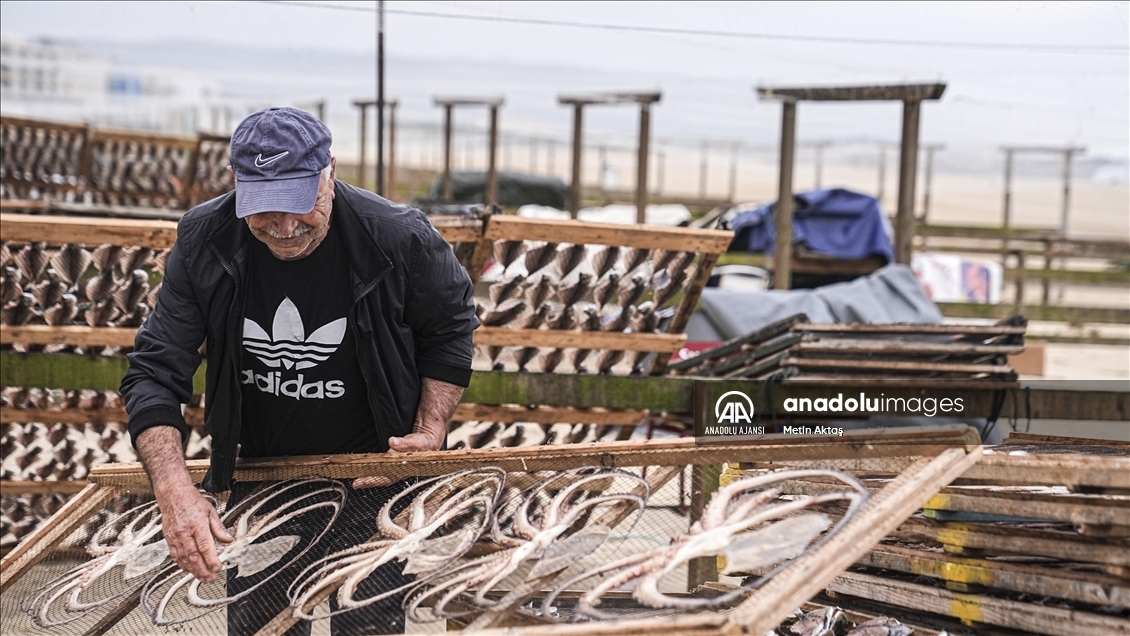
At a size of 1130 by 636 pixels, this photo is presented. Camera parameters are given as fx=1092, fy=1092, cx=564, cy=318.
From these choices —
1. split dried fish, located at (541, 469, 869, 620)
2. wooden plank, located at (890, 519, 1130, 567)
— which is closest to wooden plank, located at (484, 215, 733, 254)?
wooden plank, located at (890, 519, 1130, 567)

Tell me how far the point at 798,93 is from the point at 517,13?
77.6 inches

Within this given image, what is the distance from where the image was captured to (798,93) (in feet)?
24.0

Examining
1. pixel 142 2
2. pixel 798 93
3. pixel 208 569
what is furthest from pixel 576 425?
pixel 142 2

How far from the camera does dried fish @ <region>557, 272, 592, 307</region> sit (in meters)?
4.58

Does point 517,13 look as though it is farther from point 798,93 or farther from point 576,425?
point 576,425

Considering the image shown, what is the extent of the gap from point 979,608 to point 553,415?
2.62 meters

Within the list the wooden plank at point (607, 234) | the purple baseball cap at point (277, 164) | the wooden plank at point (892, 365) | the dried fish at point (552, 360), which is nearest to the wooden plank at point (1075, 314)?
the wooden plank at point (892, 365)

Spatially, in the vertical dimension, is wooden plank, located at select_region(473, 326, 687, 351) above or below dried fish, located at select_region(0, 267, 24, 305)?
below

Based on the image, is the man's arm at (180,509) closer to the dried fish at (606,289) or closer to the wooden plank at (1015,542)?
the wooden plank at (1015,542)

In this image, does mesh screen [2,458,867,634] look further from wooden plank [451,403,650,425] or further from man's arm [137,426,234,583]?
wooden plank [451,403,650,425]

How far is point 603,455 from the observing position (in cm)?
258

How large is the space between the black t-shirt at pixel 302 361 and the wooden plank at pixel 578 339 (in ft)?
5.30

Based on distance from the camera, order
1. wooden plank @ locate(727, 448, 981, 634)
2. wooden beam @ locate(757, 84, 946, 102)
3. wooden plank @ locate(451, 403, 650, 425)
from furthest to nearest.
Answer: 1. wooden beam @ locate(757, 84, 946, 102)
2. wooden plank @ locate(451, 403, 650, 425)
3. wooden plank @ locate(727, 448, 981, 634)

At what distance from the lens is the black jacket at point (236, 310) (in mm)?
2760
